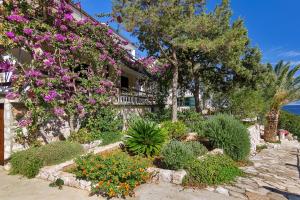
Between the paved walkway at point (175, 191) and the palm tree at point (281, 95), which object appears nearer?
the paved walkway at point (175, 191)

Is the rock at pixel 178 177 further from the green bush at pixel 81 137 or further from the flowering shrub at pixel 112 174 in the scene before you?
the green bush at pixel 81 137

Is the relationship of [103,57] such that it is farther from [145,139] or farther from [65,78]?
[145,139]

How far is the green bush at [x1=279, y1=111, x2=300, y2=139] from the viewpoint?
23.8 meters

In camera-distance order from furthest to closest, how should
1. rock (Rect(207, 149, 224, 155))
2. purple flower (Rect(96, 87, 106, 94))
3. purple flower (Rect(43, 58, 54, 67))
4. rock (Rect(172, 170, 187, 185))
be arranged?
1. purple flower (Rect(96, 87, 106, 94))
2. purple flower (Rect(43, 58, 54, 67))
3. rock (Rect(207, 149, 224, 155))
4. rock (Rect(172, 170, 187, 185))

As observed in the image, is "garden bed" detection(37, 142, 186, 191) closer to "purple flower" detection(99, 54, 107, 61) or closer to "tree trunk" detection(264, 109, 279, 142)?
"purple flower" detection(99, 54, 107, 61)

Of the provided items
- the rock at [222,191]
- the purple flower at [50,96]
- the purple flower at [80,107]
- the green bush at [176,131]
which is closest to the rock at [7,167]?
the purple flower at [50,96]

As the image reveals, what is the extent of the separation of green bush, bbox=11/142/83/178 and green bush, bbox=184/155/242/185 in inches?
152

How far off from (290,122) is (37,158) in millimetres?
24676

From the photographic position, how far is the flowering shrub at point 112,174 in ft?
17.2

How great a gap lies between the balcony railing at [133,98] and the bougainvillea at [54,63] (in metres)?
2.30

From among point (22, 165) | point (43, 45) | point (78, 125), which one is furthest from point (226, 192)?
point (43, 45)

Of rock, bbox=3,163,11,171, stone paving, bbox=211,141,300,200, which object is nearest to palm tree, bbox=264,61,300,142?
stone paving, bbox=211,141,300,200

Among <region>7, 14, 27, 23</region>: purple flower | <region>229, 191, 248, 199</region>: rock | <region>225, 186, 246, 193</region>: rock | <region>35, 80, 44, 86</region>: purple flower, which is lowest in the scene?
<region>229, 191, 248, 199</region>: rock

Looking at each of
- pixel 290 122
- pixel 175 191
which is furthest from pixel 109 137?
pixel 290 122
